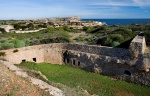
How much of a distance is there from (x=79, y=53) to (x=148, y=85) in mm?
9075

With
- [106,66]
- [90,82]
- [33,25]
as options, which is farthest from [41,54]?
Result: [33,25]

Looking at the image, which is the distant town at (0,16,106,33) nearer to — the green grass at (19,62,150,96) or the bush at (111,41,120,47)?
the bush at (111,41,120,47)

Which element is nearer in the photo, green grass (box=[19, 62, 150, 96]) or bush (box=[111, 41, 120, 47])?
green grass (box=[19, 62, 150, 96])

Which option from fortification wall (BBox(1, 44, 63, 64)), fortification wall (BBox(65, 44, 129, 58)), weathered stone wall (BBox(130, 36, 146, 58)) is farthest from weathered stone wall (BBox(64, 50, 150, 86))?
weathered stone wall (BBox(130, 36, 146, 58))

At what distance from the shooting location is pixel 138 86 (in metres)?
22.7

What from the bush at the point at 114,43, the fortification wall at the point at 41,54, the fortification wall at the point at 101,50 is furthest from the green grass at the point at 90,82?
the bush at the point at 114,43

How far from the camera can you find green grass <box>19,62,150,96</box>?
2133cm

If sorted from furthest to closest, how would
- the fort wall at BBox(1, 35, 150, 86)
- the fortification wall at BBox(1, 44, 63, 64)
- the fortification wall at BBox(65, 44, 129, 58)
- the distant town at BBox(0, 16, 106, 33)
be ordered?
the distant town at BBox(0, 16, 106, 33)
the fortification wall at BBox(1, 44, 63, 64)
the fortification wall at BBox(65, 44, 129, 58)
the fort wall at BBox(1, 35, 150, 86)

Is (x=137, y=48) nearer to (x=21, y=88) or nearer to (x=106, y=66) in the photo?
(x=106, y=66)

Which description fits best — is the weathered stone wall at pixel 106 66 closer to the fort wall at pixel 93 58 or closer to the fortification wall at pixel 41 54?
the fort wall at pixel 93 58

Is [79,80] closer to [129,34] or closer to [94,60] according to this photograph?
[94,60]

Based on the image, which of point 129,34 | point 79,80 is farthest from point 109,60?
point 129,34

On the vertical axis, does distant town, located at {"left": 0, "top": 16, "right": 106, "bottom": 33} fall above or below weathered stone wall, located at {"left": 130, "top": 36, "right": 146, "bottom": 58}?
below

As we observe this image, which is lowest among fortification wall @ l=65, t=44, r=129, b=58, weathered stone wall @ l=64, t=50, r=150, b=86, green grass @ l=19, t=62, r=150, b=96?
green grass @ l=19, t=62, r=150, b=96
